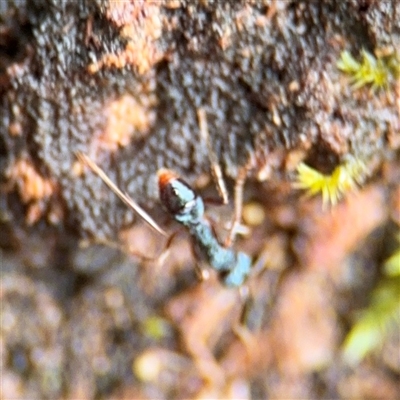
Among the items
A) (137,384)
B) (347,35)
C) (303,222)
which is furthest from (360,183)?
(137,384)

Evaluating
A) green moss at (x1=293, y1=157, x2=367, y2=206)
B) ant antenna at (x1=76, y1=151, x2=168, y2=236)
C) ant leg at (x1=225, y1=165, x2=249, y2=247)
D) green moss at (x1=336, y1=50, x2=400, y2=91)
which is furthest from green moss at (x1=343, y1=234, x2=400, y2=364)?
ant antenna at (x1=76, y1=151, x2=168, y2=236)

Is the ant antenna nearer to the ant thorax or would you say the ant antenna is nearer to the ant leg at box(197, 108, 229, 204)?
the ant thorax

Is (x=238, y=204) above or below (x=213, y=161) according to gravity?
below

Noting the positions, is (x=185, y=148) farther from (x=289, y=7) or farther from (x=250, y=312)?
(x=250, y=312)

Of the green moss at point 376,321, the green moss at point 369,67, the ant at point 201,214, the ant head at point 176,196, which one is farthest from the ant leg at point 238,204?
the green moss at point 376,321

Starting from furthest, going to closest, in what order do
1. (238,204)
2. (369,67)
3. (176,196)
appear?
(238,204) < (176,196) < (369,67)

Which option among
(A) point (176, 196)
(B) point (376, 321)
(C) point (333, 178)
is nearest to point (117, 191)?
(A) point (176, 196)

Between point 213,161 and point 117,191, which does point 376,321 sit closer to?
point 213,161

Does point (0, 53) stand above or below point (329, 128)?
above
